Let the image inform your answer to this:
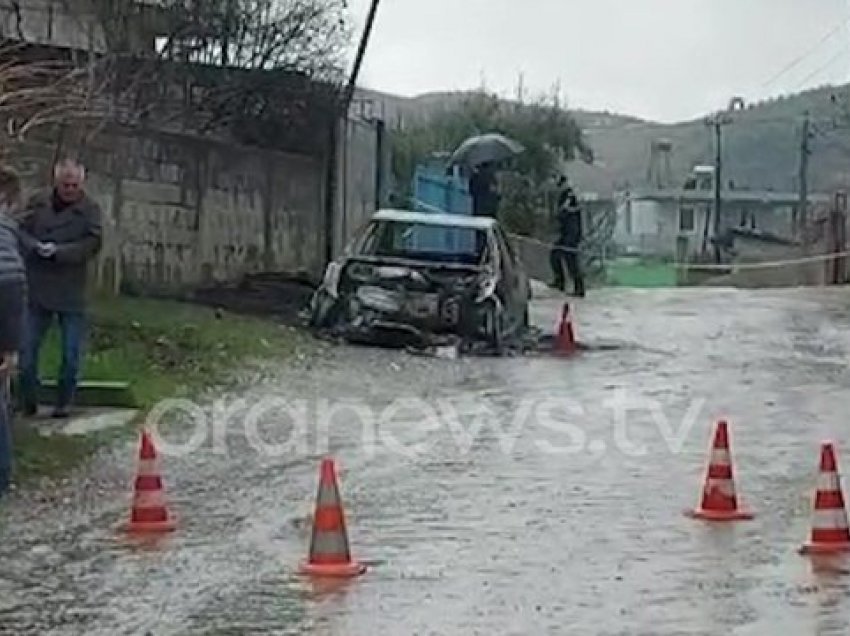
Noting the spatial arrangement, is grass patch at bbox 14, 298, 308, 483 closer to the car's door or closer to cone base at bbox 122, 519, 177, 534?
cone base at bbox 122, 519, 177, 534

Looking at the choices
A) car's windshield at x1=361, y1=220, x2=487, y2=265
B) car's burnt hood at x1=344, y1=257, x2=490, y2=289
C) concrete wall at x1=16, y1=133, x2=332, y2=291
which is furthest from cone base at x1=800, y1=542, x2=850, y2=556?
car's windshield at x1=361, y1=220, x2=487, y2=265

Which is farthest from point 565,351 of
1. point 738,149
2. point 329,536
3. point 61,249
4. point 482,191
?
point 738,149

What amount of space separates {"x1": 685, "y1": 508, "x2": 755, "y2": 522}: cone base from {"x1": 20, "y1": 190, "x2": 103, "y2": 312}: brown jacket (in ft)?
15.9

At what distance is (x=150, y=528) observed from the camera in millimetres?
10867

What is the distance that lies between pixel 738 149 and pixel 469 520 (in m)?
105

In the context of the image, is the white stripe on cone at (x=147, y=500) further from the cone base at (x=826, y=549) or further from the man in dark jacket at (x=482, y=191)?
the man in dark jacket at (x=482, y=191)

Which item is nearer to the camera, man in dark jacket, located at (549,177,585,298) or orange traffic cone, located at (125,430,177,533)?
orange traffic cone, located at (125,430,177,533)

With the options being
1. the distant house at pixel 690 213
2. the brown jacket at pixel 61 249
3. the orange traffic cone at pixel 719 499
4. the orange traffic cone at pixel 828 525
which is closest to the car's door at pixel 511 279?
the brown jacket at pixel 61 249

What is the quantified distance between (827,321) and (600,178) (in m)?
84.2

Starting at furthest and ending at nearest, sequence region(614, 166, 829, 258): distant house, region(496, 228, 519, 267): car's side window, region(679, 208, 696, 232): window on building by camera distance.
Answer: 1. region(679, 208, 696, 232): window on building
2. region(614, 166, 829, 258): distant house
3. region(496, 228, 519, 267): car's side window

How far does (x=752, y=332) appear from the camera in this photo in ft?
84.3

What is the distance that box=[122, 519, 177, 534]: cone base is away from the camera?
1084cm

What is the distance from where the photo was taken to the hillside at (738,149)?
9912cm

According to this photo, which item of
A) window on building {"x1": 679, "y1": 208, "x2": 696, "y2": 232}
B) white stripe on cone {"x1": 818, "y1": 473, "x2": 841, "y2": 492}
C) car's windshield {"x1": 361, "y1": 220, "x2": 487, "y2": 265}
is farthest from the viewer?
window on building {"x1": 679, "y1": 208, "x2": 696, "y2": 232}
